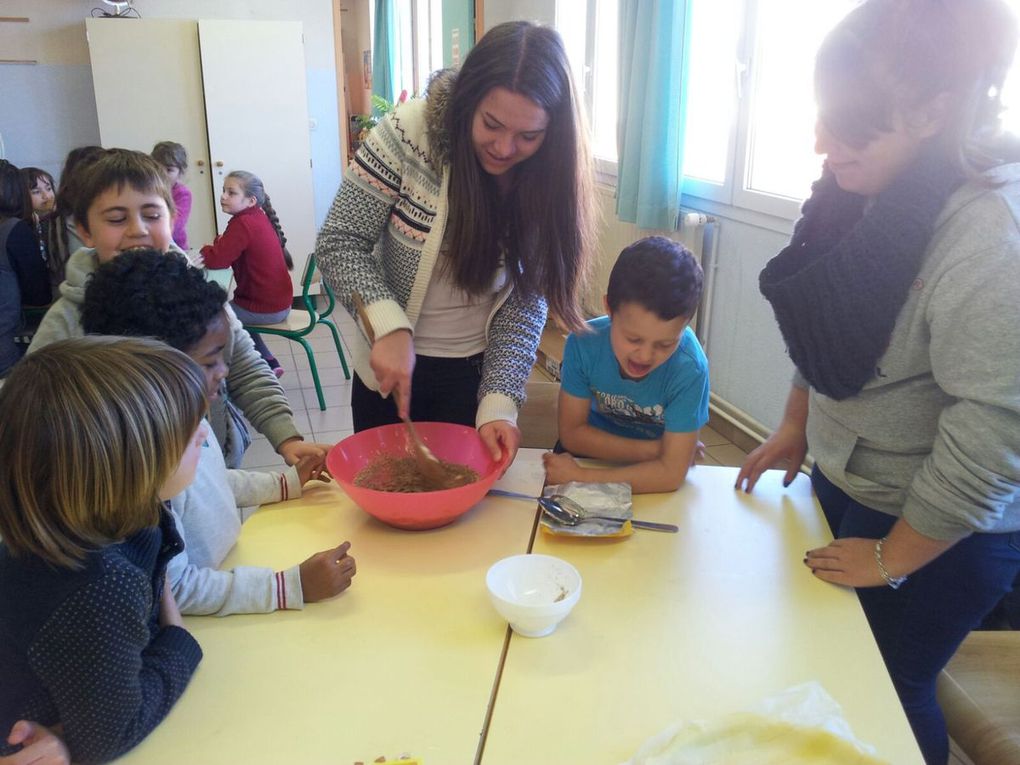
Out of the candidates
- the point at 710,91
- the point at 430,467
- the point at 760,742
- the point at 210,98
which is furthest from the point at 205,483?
the point at 210,98

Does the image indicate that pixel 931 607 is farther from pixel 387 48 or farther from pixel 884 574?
pixel 387 48

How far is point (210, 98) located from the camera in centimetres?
507

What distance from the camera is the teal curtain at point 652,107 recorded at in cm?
303

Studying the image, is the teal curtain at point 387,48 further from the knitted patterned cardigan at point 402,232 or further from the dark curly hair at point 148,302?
the dark curly hair at point 148,302

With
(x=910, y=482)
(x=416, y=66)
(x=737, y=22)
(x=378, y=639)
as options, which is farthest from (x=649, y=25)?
(x=416, y=66)

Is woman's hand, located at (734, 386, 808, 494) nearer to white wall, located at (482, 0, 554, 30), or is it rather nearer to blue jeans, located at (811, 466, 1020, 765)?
blue jeans, located at (811, 466, 1020, 765)

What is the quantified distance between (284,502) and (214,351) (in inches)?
11.5

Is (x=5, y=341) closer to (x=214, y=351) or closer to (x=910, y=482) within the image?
(x=214, y=351)

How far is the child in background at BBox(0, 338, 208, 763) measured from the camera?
30.1 inches

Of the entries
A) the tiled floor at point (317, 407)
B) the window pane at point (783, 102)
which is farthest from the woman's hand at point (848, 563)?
the window pane at point (783, 102)

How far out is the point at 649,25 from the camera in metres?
3.11

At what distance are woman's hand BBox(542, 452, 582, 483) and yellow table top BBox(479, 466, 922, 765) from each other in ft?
0.59

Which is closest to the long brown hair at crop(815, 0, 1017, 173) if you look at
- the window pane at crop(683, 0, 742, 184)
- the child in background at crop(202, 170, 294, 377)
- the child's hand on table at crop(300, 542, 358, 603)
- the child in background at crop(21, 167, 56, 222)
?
the child's hand on table at crop(300, 542, 358, 603)

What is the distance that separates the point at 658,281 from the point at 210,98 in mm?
4641
